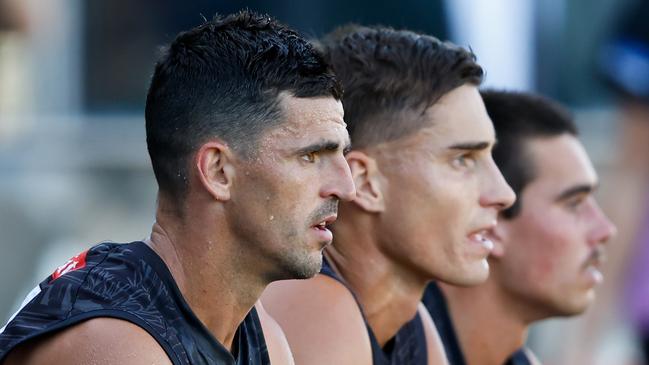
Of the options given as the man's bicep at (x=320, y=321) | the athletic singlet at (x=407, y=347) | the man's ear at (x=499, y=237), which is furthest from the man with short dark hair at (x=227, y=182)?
the man's ear at (x=499, y=237)

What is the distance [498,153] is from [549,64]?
17.5 ft

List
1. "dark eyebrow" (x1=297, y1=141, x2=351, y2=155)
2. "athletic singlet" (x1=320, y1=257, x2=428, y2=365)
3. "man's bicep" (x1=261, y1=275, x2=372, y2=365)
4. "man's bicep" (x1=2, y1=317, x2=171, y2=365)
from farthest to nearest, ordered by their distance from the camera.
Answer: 1. "athletic singlet" (x1=320, y1=257, x2=428, y2=365)
2. "man's bicep" (x1=261, y1=275, x2=372, y2=365)
3. "dark eyebrow" (x1=297, y1=141, x2=351, y2=155)
4. "man's bicep" (x1=2, y1=317, x2=171, y2=365)

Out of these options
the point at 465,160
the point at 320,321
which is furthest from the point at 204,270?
the point at 465,160

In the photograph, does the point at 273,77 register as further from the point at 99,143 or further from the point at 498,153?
the point at 99,143

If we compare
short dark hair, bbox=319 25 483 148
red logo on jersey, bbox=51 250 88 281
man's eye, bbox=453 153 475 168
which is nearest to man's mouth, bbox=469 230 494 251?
man's eye, bbox=453 153 475 168

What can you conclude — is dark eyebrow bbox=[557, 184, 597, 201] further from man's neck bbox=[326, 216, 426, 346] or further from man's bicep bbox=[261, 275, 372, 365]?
man's bicep bbox=[261, 275, 372, 365]

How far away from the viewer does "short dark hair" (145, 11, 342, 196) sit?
3346mm

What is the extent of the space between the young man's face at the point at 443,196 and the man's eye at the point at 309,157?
2.62ft

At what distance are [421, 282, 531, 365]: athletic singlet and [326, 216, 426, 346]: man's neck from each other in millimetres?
823

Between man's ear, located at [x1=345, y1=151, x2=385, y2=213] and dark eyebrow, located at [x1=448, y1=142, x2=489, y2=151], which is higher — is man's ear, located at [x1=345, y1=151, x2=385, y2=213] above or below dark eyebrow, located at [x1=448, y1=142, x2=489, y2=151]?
below

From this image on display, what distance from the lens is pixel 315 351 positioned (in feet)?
12.6

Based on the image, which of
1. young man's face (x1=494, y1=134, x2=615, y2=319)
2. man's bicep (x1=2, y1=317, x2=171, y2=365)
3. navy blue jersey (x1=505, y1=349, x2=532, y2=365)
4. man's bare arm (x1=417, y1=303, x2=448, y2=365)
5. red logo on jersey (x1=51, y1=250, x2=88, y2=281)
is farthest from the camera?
navy blue jersey (x1=505, y1=349, x2=532, y2=365)

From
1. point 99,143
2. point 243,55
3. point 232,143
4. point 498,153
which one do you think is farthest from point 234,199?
point 99,143

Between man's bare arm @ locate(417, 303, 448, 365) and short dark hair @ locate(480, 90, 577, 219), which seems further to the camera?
short dark hair @ locate(480, 90, 577, 219)
